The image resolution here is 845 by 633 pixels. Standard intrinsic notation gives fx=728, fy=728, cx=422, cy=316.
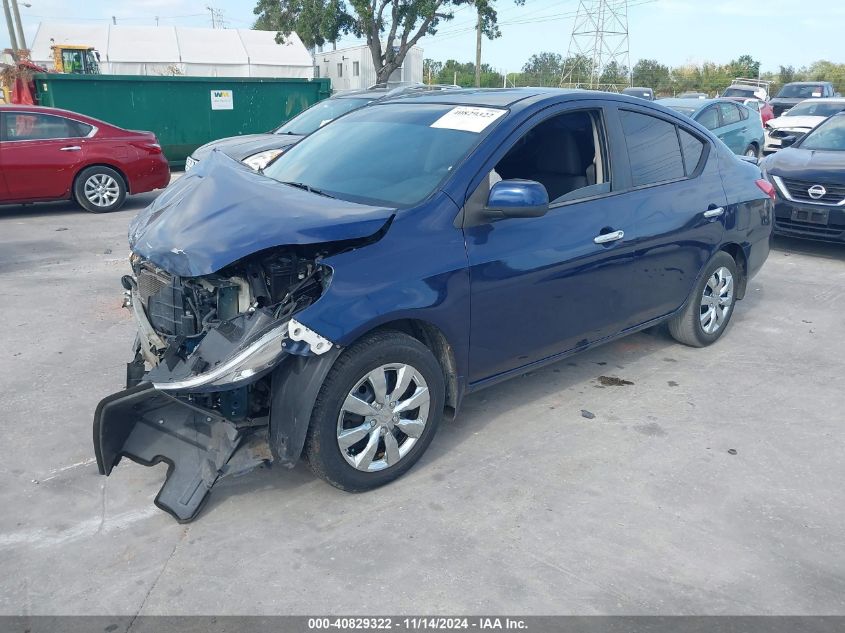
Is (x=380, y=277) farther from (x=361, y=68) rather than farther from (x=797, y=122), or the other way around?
(x=361, y=68)

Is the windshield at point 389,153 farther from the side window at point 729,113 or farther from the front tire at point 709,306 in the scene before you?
the side window at point 729,113

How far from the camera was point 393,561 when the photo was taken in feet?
9.95

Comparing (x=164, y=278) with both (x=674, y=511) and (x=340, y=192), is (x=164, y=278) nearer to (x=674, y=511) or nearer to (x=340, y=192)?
(x=340, y=192)

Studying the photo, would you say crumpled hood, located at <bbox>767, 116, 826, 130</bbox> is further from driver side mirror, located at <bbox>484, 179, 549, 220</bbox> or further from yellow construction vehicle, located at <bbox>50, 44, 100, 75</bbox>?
yellow construction vehicle, located at <bbox>50, 44, 100, 75</bbox>

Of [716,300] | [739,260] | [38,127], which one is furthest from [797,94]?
[38,127]

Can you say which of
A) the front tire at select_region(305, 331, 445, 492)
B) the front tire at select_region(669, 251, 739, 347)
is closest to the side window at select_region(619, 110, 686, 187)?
the front tire at select_region(669, 251, 739, 347)

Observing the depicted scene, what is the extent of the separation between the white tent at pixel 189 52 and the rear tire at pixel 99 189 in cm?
2590

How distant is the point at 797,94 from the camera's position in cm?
2712

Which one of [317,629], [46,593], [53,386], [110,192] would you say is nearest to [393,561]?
[317,629]

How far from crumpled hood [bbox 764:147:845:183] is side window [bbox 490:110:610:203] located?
513 cm

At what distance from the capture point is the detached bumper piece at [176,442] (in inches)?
126

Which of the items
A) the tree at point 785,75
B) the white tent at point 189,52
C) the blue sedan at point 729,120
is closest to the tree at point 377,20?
the white tent at point 189,52

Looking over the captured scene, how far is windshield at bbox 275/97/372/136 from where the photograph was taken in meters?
10.2

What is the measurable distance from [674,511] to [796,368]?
7.95 feet
